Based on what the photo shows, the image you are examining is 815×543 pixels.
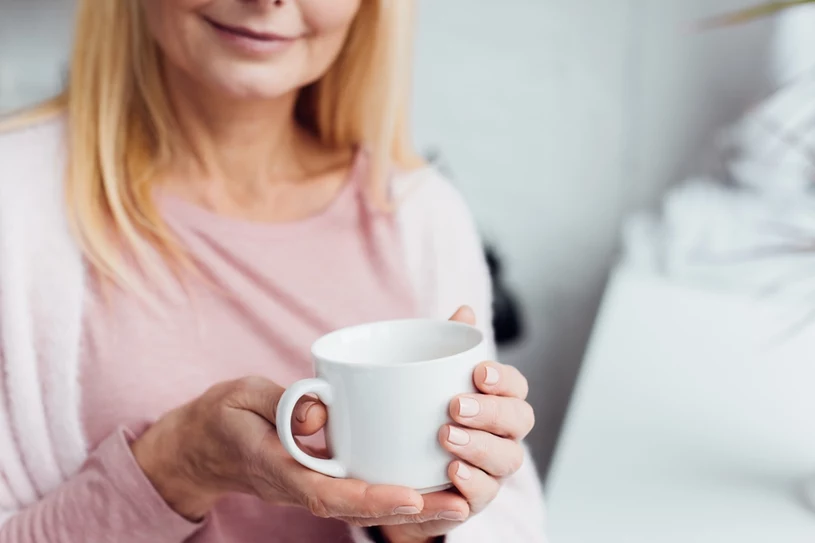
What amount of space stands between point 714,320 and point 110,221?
30.4 inches

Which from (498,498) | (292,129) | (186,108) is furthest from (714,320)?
(186,108)

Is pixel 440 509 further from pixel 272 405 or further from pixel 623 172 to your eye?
pixel 623 172

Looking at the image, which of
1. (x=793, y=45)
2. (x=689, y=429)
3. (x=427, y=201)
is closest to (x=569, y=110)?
(x=793, y=45)

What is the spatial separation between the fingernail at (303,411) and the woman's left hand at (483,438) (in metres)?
0.08

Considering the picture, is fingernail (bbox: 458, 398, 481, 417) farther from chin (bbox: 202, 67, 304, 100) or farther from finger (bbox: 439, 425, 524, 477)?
chin (bbox: 202, 67, 304, 100)

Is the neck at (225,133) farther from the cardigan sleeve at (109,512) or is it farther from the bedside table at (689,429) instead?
the bedside table at (689,429)

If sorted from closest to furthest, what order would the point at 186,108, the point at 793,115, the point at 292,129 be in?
the point at 186,108, the point at 292,129, the point at 793,115

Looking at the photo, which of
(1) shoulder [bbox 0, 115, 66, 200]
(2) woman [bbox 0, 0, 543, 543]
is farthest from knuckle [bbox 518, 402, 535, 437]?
(1) shoulder [bbox 0, 115, 66, 200]

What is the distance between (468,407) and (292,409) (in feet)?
0.35

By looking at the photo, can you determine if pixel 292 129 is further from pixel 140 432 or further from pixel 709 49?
pixel 709 49

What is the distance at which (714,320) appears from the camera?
1127 millimetres

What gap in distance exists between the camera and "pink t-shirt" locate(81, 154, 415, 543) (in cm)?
76

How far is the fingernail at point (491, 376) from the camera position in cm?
51

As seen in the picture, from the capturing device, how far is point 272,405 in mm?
553
